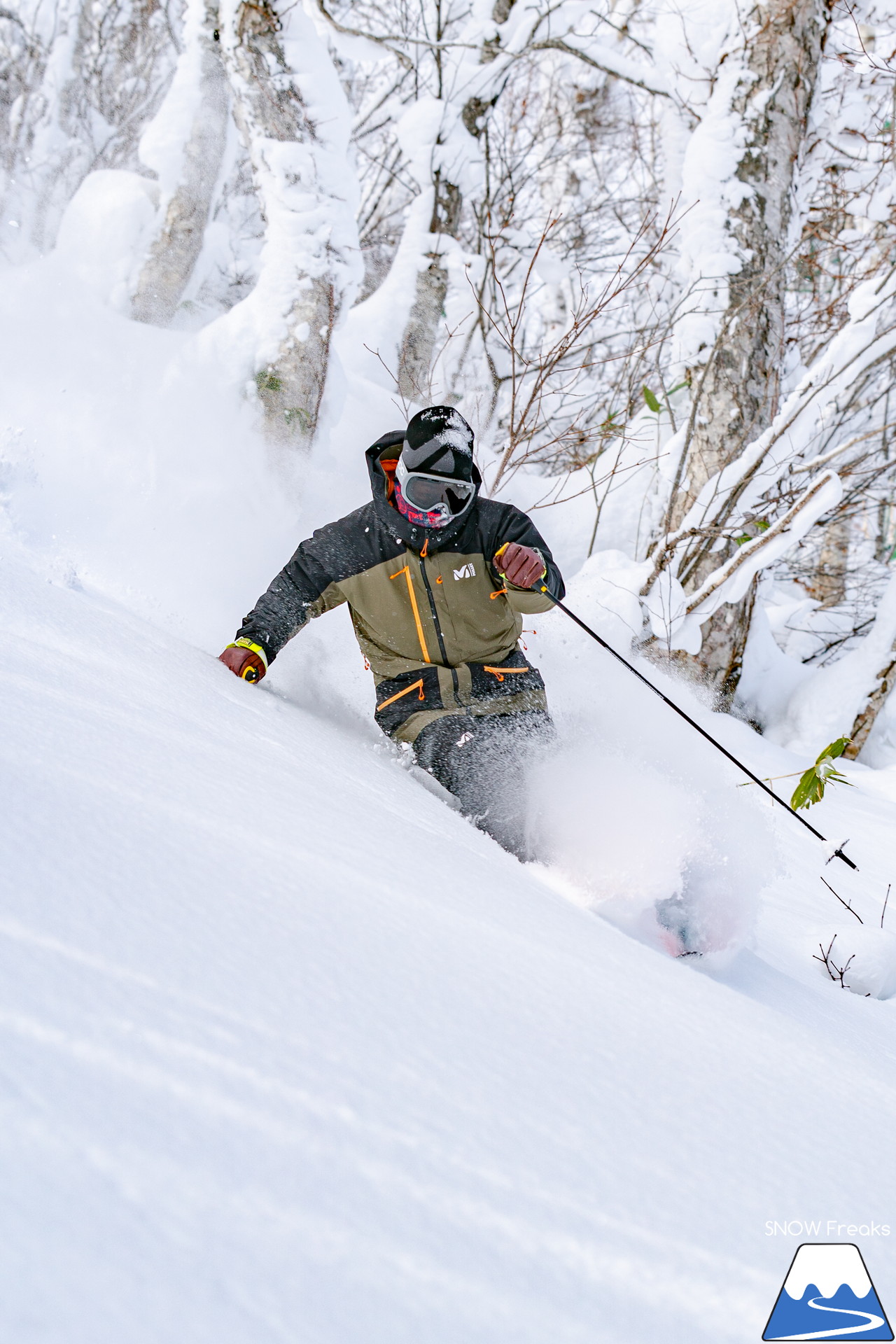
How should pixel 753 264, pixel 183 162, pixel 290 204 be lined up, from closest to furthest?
pixel 290 204
pixel 753 264
pixel 183 162

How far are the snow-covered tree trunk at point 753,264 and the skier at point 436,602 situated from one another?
2.54m

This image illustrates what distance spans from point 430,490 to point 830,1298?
2.41 meters

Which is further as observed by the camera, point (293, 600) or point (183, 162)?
point (183, 162)

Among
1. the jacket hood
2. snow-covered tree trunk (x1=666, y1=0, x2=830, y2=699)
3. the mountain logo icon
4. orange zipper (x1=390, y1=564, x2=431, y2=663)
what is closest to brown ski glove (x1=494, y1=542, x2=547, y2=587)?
the jacket hood

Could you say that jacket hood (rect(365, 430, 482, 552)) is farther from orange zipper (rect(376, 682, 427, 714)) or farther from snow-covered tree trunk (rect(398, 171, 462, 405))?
snow-covered tree trunk (rect(398, 171, 462, 405))

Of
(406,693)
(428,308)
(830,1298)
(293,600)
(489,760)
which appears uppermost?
(428,308)

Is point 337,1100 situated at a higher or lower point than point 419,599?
lower

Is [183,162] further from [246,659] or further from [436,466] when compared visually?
[246,659]

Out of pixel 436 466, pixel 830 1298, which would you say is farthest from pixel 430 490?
pixel 830 1298

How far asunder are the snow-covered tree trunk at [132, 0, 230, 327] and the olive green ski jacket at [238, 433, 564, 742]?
4550 mm

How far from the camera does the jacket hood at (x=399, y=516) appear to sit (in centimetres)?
293

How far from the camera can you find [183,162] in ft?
22.4

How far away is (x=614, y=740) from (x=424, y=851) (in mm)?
2142

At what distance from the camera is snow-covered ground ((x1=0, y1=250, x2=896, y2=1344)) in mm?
545
